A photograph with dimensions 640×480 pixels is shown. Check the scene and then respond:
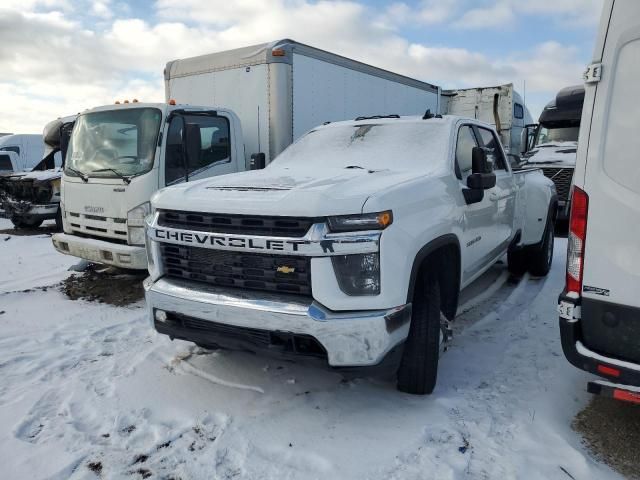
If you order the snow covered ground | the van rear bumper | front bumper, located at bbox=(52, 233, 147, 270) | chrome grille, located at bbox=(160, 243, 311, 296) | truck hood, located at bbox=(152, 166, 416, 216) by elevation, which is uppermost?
truck hood, located at bbox=(152, 166, 416, 216)

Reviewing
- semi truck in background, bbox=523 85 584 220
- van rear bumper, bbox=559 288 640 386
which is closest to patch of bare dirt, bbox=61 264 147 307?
van rear bumper, bbox=559 288 640 386

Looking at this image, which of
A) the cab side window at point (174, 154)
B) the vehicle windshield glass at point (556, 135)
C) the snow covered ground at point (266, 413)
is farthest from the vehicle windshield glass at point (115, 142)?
the vehicle windshield glass at point (556, 135)

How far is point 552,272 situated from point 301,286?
16.4 ft

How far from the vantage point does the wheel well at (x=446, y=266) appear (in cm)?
335

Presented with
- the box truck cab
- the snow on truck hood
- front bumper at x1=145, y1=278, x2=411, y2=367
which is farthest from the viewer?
the box truck cab

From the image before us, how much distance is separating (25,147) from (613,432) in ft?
63.7

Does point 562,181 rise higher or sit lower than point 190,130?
lower

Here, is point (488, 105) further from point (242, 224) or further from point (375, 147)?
point (242, 224)

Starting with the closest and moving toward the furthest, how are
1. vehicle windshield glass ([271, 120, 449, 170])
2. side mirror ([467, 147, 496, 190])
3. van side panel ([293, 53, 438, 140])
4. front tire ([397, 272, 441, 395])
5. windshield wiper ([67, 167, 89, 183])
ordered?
front tire ([397, 272, 441, 395])
side mirror ([467, 147, 496, 190])
vehicle windshield glass ([271, 120, 449, 170])
windshield wiper ([67, 167, 89, 183])
van side panel ([293, 53, 438, 140])

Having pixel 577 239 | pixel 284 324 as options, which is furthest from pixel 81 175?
pixel 577 239

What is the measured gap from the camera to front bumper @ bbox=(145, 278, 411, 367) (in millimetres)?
2771

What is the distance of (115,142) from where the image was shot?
5.93 metres

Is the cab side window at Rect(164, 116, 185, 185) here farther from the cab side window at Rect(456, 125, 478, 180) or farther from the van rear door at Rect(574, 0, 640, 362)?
the van rear door at Rect(574, 0, 640, 362)

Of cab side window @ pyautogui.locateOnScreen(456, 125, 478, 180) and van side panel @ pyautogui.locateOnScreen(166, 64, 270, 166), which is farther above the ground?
van side panel @ pyautogui.locateOnScreen(166, 64, 270, 166)
